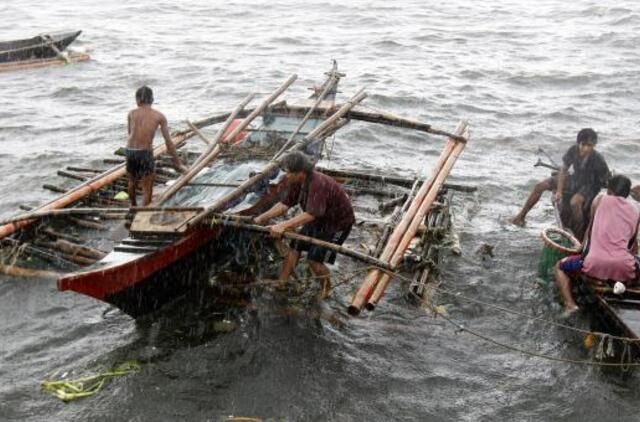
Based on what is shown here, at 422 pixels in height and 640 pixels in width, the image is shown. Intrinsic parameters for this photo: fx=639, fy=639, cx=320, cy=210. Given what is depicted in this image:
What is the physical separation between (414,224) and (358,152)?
21.0 feet

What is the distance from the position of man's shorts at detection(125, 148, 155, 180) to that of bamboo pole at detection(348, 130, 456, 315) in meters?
3.24

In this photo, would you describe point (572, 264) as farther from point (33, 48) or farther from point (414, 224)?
point (33, 48)

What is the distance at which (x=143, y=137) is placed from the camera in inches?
317

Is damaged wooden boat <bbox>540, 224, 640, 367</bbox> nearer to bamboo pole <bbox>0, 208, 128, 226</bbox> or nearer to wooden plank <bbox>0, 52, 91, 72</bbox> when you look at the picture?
bamboo pole <bbox>0, 208, 128, 226</bbox>

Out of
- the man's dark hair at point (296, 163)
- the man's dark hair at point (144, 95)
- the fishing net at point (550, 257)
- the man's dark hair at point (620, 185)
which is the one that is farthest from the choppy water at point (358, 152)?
the man's dark hair at point (144, 95)

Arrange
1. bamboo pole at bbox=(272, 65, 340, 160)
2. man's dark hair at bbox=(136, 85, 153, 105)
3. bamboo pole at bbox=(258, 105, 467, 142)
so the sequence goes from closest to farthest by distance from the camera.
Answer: man's dark hair at bbox=(136, 85, 153, 105) → bamboo pole at bbox=(272, 65, 340, 160) → bamboo pole at bbox=(258, 105, 467, 142)

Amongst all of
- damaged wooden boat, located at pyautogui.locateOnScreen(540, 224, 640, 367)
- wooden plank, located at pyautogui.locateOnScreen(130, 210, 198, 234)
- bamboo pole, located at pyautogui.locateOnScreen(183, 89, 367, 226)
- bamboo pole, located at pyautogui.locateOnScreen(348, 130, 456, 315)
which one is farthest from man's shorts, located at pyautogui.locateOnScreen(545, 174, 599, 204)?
wooden plank, located at pyautogui.locateOnScreen(130, 210, 198, 234)

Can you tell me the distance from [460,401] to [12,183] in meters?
9.04

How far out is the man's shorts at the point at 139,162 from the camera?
812cm

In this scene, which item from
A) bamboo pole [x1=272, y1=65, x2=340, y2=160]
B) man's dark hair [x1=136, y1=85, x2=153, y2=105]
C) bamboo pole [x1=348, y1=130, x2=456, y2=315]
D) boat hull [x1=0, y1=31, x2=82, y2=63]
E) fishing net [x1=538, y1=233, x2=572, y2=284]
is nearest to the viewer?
bamboo pole [x1=348, y1=130, x2=456, y2=315]

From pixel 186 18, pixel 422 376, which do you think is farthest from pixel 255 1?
pixel 422 376

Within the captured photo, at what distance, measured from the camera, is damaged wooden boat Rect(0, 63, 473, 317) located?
21.6ft

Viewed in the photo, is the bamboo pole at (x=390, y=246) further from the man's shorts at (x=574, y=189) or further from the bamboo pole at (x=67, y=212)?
the bamboo pole at (x=67, y=212)

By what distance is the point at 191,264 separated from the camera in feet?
23.6
